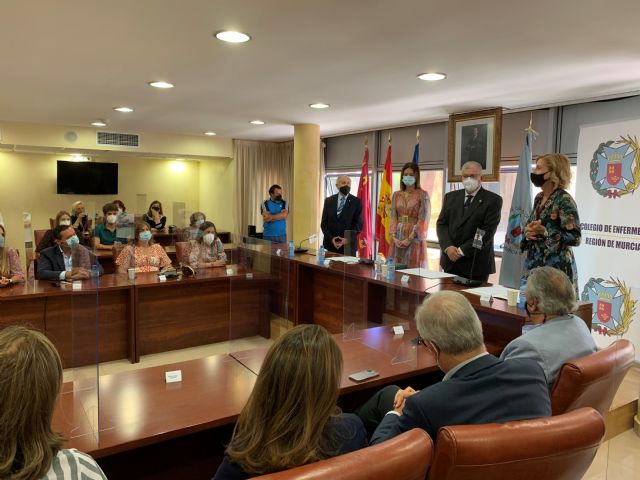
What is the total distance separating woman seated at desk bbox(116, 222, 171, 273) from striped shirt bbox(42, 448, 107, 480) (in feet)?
11.9

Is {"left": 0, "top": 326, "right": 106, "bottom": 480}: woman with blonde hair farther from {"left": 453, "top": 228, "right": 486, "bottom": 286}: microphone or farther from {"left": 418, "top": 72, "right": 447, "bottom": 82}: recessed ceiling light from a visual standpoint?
{"left": 418, "top": 72, "right": 447, "bottom": 82}: recessed ceiling light

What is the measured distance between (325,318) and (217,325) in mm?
1024

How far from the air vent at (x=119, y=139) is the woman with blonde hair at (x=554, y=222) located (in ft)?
20.7

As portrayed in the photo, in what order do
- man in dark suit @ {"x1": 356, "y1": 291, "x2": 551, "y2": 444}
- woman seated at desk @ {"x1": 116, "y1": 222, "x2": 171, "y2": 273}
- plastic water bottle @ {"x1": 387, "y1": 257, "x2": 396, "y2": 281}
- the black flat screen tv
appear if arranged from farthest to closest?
the black flat screen tv, woman seated at desk @ {"x1": 116, "y1": 222, "x2": 171, "y2": 273}, plastic water bottle @ {"x1": 387, "y1": 257, "x2": 396, "y2": 281}, man in dark suit @ {"x1": 356, "y1": 291, "x2": 551, "y2": 444}

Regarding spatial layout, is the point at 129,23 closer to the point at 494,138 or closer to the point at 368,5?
the point at 368,5

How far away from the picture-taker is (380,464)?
3.56 feet

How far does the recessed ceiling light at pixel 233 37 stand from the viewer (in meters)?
2.76

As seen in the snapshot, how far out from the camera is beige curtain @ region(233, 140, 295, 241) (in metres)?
8.67

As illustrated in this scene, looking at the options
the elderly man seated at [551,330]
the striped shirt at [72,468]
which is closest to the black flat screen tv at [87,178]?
the elderly man seated at [551,330]

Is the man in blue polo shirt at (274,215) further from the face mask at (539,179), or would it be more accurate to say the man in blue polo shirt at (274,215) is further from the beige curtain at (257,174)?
the face mask at (539,179)

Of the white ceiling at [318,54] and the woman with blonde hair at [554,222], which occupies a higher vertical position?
the white ceiling at [318,54]

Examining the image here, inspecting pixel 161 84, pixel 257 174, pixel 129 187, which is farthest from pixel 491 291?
pixel 129 187

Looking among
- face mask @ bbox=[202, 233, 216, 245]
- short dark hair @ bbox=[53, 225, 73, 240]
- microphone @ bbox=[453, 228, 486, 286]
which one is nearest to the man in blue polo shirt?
face mask @ bbox=[202, 233, 216, 245]

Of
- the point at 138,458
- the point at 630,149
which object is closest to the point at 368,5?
the point at 138,458
